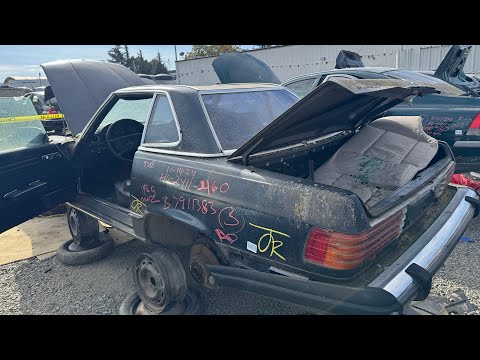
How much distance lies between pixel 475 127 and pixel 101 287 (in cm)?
468

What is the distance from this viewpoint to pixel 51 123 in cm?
779

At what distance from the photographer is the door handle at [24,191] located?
3.09m

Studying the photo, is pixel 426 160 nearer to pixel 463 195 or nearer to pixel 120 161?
pixel 463 195

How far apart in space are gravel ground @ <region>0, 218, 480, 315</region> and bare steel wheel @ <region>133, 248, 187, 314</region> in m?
0.35

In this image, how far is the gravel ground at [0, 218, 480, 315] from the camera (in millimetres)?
2928

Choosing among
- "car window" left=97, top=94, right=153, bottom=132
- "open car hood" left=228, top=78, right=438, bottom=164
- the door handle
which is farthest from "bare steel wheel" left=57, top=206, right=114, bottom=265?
"open car hood" left=228, top=78, right=438, bottom=164

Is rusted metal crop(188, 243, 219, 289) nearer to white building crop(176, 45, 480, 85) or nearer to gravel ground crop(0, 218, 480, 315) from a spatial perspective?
gravel ground crop(0, 218, 480, 315)

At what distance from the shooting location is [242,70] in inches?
294

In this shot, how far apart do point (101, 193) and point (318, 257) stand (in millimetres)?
2905

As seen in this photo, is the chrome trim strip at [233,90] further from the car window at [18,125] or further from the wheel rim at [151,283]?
the car window at [18,125]

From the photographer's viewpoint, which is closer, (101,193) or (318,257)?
(318,257)

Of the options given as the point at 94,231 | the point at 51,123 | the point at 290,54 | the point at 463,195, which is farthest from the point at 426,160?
the point at 290,54

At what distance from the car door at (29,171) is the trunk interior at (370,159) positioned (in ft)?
7.52

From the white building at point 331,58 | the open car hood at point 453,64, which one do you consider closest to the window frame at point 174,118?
the open car hood at point 453,64
